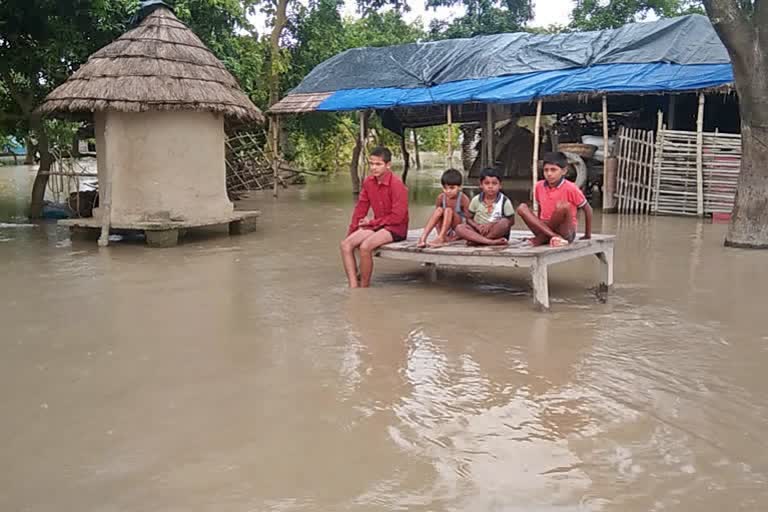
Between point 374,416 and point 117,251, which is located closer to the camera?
point 374,416

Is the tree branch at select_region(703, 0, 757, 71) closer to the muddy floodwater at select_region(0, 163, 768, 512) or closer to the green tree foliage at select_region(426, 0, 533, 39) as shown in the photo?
the muddy floodwater at select_region(0, 163, 768, 512)

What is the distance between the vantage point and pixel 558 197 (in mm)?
6188

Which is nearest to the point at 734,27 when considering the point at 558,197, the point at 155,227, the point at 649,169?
the point at 558,197

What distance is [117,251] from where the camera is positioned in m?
9.30

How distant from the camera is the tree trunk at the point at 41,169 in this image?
12.5 metres

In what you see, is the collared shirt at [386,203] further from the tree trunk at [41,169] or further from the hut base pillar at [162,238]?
the tree trunk at [41,169]

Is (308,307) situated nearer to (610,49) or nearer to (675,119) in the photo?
(610,49)

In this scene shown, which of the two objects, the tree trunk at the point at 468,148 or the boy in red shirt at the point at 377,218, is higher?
the tree trunk at the point at 468,148

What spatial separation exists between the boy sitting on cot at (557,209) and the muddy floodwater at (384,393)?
0.57m

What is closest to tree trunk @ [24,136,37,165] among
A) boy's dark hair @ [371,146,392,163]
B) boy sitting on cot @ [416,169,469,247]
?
boy's dark hair @ [371,146,392,163]

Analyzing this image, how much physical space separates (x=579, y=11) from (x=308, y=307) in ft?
64.6

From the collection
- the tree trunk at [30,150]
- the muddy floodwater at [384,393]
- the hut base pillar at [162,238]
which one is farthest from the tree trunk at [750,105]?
the tree trunk at [30,150]

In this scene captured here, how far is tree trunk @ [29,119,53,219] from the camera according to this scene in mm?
12484

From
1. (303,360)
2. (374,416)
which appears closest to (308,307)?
(303,360)
